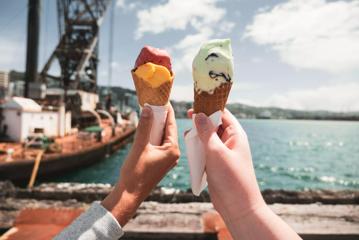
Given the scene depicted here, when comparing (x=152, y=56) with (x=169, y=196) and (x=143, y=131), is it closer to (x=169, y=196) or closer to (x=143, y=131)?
(x=143, y=131)

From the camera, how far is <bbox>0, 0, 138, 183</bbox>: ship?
17.7 metres

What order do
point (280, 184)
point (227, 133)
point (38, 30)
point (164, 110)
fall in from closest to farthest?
point (227, 133) → point (164, 110) → point (280, 184) → point (38, 30)

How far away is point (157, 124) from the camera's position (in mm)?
1694

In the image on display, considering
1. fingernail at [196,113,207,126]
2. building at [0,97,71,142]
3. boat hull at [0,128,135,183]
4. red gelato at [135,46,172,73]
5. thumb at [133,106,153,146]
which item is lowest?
boat hull at [0,128,135,183]

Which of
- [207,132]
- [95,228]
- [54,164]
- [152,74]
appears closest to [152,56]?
[152,74]

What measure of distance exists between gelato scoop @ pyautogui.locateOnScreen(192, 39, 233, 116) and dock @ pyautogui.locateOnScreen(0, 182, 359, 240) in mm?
1458

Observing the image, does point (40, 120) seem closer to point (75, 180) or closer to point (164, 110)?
point (75, 180)

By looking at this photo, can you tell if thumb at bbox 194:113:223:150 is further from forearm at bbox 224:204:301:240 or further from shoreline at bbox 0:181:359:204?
shoreline at bbox 0:181:359:204

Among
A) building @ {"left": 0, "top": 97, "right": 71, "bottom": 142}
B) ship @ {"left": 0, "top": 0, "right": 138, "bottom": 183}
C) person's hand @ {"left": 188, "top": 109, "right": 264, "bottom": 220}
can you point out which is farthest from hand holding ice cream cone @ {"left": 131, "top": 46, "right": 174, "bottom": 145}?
building @ {"left": 0, "top": 97, "right": 71, "bottom": 142}

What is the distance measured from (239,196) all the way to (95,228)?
0.60m

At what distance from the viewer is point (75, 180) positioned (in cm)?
1978

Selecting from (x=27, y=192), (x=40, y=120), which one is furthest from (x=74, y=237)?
(x=40, y=120)

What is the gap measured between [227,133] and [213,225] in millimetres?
1668

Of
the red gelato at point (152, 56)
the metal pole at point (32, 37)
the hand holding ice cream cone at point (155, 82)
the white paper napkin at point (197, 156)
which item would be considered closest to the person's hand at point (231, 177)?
the white paper napkin at point (197, 156)
